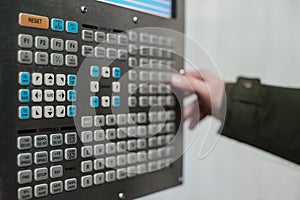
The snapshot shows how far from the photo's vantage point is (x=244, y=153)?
0.70 meters

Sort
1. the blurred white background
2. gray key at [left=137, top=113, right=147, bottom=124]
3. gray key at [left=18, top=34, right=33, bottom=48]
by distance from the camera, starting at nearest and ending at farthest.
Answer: gray key at [left=18, top=34, right=33, bottom=48]
gray key at [left=137, top=113, right=147, bottom=124]
the blurred white background

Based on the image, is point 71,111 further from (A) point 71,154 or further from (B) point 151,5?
(B) point 151,5

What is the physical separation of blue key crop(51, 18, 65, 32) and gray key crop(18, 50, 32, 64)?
35mm

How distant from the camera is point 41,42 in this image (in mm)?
308

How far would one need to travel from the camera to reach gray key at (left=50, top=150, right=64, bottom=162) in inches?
12.6

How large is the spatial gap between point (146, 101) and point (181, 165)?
0.12 meters

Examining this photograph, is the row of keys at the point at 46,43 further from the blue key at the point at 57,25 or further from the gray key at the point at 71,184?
the gray key at the point at 71,184

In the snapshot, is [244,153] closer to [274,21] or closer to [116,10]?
[274,21]

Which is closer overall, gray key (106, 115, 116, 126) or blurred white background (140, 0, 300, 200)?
gray key (106, 115, 116, 126)

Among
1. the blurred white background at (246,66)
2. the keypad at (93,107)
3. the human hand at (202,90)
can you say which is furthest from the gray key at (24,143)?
the blurred white background at (246,66)

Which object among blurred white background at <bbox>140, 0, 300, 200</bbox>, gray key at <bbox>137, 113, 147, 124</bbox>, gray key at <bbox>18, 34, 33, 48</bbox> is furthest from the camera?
blurred white background at <bbox>140, 0, 300, 200</bbox>

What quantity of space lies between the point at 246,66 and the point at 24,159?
516 millimetres

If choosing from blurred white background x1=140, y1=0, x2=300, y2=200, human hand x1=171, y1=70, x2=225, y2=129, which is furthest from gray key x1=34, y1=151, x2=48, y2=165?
blurred white background x1=140, y1=0, x2=300, y2=200

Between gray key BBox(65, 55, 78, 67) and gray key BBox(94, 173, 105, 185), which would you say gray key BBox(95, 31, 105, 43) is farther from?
gray key BBox(94, 173, 105, 185)
